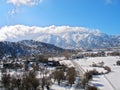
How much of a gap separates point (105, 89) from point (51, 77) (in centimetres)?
3612

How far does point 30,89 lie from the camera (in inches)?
4542

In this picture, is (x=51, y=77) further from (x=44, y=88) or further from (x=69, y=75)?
(x=44, y=88)

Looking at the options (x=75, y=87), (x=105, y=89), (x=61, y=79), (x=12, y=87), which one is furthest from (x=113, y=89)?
(x=12, y=87)

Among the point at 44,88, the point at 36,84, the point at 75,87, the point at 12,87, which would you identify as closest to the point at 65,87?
the point at 75,87

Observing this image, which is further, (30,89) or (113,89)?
(113,89)

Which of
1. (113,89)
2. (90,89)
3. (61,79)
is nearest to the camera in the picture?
(90,89)

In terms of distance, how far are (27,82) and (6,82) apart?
10700 millimetres

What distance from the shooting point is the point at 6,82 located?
4732 inches

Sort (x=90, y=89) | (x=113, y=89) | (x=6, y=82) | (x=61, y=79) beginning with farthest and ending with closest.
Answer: (x=61, y=79) < (x=113, y=89) < (x=6, y=82) < (x=90, y=89)

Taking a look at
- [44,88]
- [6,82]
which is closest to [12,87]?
[6,82]

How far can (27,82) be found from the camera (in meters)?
117

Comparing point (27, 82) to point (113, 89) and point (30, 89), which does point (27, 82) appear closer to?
point (30, 89)

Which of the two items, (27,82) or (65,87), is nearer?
(27,82)

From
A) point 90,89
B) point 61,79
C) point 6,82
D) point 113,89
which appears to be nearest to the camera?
point 90,89
